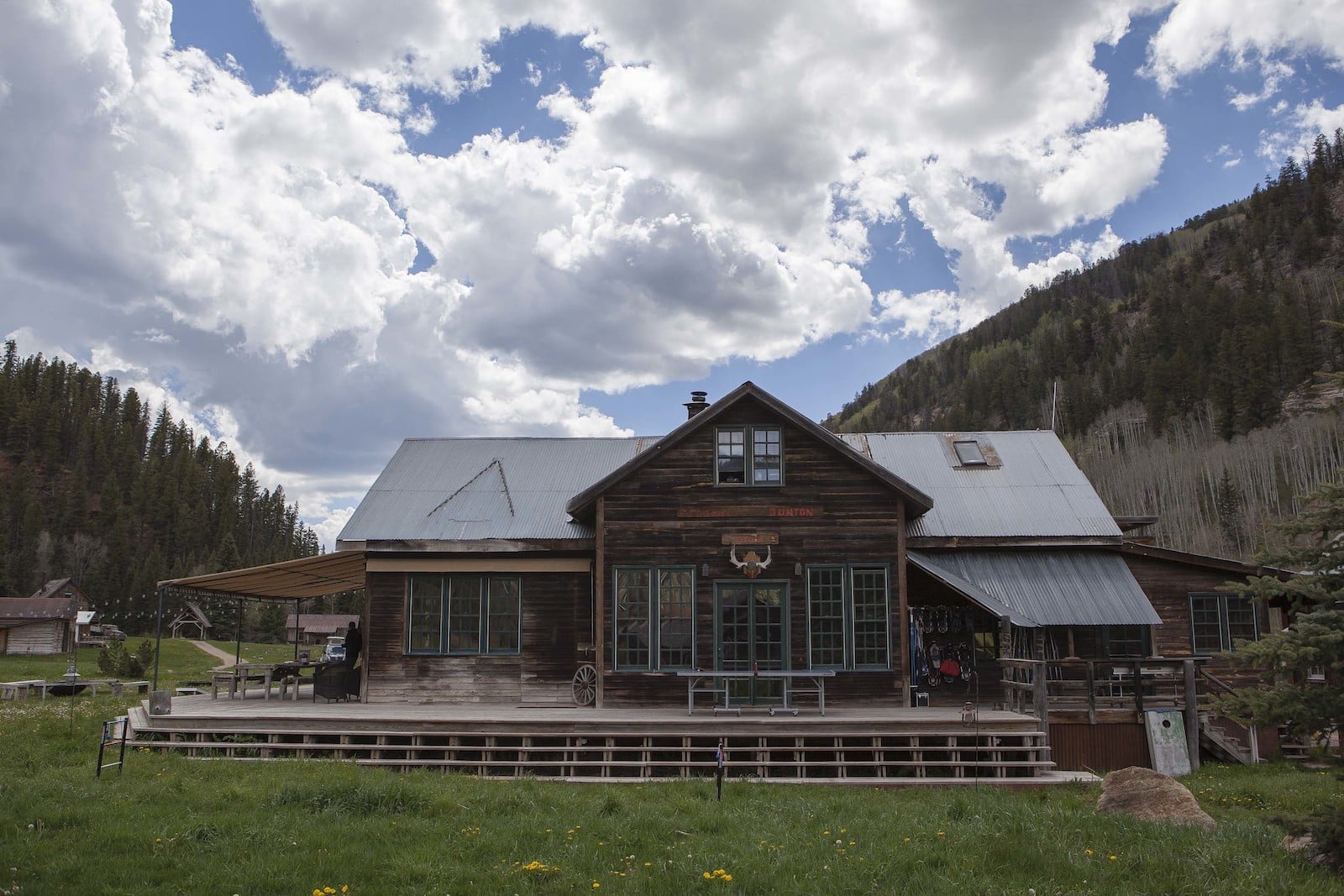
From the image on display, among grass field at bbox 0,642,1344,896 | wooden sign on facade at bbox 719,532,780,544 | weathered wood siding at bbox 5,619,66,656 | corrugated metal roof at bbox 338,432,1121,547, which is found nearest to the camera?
grass field at bbox 0,642,1344,896

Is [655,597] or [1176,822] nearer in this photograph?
[1176,822]

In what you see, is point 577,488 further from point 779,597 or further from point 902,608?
point 902,608

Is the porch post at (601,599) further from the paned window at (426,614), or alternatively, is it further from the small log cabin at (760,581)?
the paned window at (426,614)

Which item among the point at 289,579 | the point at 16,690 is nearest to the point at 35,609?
the point at 16,690

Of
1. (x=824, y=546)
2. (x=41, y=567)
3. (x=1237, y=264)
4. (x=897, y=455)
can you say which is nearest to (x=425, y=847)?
(x=824, y=546)

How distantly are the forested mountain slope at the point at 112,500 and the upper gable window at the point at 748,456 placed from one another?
86.9 meters

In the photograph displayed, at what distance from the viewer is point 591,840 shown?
355 inches

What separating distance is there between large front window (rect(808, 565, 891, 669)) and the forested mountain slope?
8794 cm

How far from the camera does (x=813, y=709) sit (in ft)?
53.6

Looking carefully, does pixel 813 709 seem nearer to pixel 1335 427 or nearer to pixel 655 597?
pixel 655 597

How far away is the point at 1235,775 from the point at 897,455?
9523 mm

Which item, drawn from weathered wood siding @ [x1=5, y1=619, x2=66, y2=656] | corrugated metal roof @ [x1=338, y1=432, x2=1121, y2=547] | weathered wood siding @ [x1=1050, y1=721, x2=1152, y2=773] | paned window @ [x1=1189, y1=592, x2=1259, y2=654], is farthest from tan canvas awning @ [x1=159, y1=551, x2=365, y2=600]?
weathered wood siding @ [x1=5, y1=619, x2=66, y2=656]

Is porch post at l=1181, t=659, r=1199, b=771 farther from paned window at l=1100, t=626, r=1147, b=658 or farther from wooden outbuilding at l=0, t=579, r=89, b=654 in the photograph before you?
wooden outbuilding at l=0, t=579, r=89, b=654

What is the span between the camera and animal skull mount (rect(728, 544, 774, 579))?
55.9 ft
